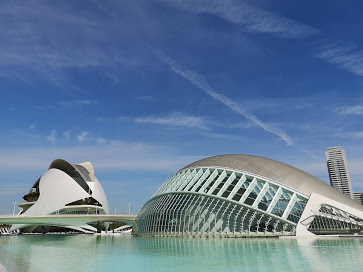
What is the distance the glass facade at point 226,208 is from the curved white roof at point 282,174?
949 millimetres

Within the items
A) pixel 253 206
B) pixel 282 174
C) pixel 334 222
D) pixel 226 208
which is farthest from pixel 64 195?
pixel 334 222

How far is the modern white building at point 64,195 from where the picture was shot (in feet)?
283

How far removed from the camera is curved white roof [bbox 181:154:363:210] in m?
30.6

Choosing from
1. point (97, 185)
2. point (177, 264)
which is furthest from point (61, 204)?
point (177, 264)

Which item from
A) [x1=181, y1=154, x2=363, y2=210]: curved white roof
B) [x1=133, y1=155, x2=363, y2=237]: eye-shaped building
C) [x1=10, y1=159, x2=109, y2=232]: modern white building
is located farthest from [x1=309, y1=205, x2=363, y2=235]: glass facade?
[x1=10, y1=159, x2=109, y2=232]: modern white building

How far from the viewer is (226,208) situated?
2923cm

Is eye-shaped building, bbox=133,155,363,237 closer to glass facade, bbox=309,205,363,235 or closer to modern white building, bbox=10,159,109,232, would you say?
glass facade, bbox=309,205,363,235

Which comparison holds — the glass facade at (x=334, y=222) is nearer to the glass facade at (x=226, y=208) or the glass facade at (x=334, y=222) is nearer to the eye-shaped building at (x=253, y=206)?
the eye-shaped building at (x=253, y=206)

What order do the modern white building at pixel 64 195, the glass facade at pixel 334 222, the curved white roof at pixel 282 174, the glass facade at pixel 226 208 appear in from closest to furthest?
the glass facade at pixel 226 208, the glass facade at pixel 334 222, the curved white roof at pixel 282 174, the modern white building at pixel 64 195

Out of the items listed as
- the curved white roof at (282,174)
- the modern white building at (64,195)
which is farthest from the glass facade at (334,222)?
the modern white building at (64,195)

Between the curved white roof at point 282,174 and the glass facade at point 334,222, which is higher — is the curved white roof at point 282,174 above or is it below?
above

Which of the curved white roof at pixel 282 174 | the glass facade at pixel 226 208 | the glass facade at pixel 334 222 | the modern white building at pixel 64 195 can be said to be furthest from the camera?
the modern white building at pixel 64 195

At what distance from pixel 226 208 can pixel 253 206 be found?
2.72m

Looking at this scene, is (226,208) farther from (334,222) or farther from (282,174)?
(334,222)
